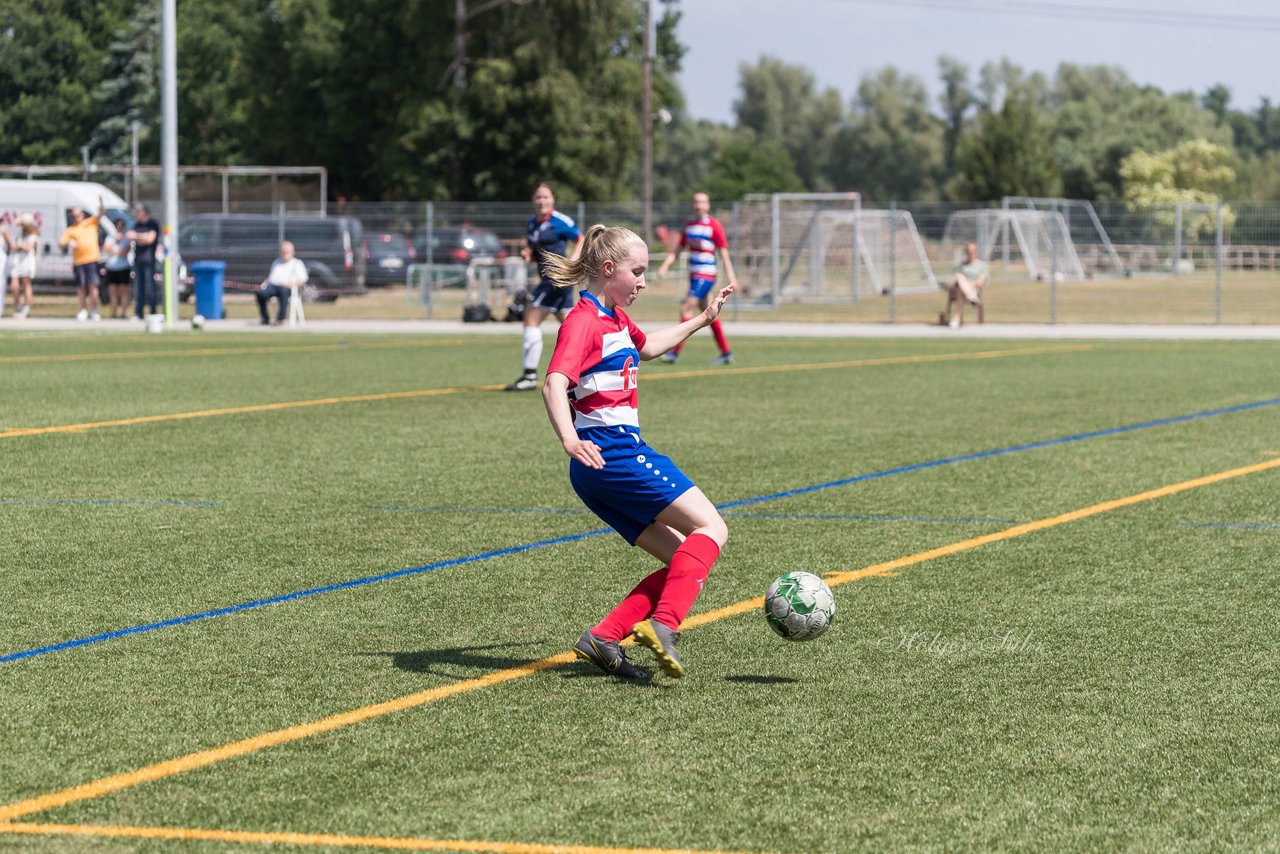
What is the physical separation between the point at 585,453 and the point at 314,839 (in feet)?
5.86

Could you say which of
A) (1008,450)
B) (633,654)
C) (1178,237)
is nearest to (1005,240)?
(1178,237)

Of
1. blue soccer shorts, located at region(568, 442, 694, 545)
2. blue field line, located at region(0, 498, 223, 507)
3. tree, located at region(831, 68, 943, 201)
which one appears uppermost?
tree, located at region(831, 68, 943, 201)

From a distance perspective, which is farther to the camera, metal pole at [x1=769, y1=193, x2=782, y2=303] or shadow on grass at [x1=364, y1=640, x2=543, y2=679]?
metal pole at [x1=769, y1=193, x2=782, y2=303]

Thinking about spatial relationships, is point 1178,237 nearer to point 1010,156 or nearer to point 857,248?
Answer: point 857,248

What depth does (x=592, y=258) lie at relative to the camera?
19.5ft

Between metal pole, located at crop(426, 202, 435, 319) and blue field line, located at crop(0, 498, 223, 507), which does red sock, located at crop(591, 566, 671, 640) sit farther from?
metal pole, located at crop(426, 202, 435, 319)

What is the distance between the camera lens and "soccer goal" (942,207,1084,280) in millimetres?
49938

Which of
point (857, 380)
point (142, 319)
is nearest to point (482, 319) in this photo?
point (142, 319)

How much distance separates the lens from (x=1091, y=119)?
120188mm

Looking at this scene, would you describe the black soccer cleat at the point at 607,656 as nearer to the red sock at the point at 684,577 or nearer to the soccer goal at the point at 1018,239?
the red sock at the point at 684,577

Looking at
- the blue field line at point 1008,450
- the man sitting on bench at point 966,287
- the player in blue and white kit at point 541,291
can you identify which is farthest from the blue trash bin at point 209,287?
the blue field line at point 1008,450

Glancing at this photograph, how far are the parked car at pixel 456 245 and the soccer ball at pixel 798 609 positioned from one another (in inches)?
1320

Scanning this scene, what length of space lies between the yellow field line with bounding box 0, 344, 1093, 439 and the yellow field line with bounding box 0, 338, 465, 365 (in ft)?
19.8

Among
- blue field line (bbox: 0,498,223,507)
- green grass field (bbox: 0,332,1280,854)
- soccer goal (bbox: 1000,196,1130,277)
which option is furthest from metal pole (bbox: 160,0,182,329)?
soccer goal (bbox: 1000,196,1130,277)
